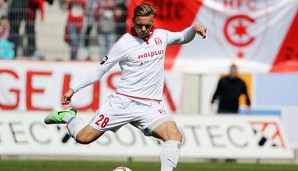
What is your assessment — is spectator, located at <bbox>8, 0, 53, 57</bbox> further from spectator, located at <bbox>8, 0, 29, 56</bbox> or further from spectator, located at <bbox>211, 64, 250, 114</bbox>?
spectator, located at <bbox>211, 64, 250, 114</bbox>

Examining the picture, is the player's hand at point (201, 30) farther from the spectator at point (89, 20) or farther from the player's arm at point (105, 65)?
the spectator at point (89, 20)

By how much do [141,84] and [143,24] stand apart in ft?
2.38

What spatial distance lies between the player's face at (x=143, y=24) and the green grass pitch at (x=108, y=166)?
4.82 meters

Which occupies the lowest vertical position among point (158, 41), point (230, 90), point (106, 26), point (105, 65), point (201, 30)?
point (230, 90)

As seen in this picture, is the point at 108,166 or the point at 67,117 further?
the point at 108,166

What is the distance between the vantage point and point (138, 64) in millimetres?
12039

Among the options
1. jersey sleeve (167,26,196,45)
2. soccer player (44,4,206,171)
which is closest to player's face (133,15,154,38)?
soccer player (44,4,206,171)

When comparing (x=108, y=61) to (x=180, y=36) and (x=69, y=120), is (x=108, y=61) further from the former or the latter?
(x=69, y=120)

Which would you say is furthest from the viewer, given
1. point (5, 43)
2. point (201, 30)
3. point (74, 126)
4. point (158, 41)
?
point (5, 43)

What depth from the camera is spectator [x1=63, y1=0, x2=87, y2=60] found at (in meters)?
21.2

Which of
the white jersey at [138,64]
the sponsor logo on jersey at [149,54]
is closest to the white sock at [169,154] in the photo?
the white jersey at [138,64]

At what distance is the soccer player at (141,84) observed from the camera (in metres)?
11.9

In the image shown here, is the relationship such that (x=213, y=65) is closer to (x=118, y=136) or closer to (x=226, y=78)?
(x=226, y=78)

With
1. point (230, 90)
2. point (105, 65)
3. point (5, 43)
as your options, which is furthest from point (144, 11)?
point (5, 43)
